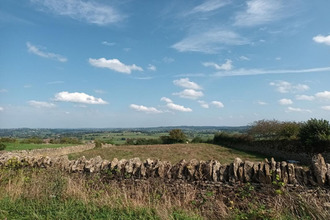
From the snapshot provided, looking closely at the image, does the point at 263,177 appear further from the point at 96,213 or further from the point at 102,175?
the point at 102,175

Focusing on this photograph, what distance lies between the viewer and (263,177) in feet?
20.2

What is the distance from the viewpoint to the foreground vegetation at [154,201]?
5137 mm

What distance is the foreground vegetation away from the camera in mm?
5137

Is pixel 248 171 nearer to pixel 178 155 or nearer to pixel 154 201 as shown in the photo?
pixel 154 201

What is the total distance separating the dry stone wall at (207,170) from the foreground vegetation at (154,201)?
0.23m

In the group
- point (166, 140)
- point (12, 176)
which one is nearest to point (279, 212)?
point (12, 176)

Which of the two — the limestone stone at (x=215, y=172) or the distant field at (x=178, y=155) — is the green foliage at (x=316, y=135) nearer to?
the distant field at (x=178, y=155)

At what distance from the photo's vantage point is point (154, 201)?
588 centimetres

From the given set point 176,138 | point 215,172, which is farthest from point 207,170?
point 176,138

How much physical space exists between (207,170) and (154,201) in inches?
70.4

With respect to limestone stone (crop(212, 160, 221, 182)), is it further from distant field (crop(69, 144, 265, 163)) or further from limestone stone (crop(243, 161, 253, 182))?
distant field (crop(69, 144, 265, 163))

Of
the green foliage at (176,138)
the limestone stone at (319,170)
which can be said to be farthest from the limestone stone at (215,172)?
the green foliage at (176,138)

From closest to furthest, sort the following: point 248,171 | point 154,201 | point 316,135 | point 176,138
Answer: point 154,201 → point 248,171 → point 316,135 → point 176,138

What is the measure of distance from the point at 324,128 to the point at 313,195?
72.6 ft
